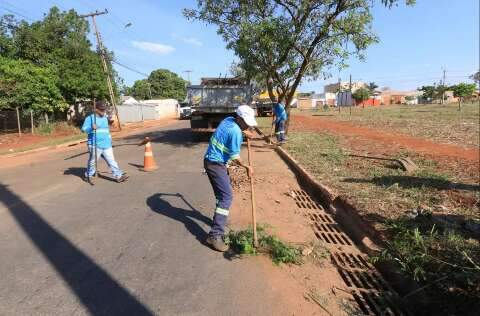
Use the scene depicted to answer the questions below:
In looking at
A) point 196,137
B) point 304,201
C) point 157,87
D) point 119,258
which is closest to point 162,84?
point 157,87

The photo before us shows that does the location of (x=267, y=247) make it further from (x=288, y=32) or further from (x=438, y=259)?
(x=288, y=32)

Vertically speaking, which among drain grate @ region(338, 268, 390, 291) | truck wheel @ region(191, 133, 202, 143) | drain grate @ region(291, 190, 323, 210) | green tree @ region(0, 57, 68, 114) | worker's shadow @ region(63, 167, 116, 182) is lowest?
drain grate @ region(338, 268, 390, 291)

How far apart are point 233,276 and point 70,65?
27706 mm

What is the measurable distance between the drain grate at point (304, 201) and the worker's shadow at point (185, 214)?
190cm

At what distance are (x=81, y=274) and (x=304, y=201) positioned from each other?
14.3 feet

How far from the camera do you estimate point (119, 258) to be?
15.0 ft

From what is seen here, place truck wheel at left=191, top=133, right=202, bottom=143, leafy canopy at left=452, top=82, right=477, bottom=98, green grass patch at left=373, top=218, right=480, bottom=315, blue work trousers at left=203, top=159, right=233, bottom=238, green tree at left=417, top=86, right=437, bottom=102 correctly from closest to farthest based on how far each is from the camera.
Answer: green grass patch at left=373, top=218, right=480, bottom=315, blue work trousers at left=203, top=159, right=233, bottom=238, truck wheel at left=191, top=133, right=202, bottom=143, leafy canopy at left=452, top=82, right=477, bottom=98, green tree at left=417, top=86, right=437, bottom=102

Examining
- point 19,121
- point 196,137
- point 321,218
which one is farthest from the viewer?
point 19,121

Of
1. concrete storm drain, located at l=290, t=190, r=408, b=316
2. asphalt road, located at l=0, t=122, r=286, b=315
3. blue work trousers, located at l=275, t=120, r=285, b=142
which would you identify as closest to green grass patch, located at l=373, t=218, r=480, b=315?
concrete storm drain, located at l=290, t=190, r=408, b=316

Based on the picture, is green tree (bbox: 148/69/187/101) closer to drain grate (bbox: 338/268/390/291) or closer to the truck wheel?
the truck wheel

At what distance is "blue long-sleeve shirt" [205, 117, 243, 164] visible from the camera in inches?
190

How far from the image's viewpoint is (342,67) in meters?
15.3

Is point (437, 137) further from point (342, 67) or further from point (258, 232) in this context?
point (258, 232)

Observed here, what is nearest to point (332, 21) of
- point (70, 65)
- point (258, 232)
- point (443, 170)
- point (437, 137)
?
A: point (437, 137)
